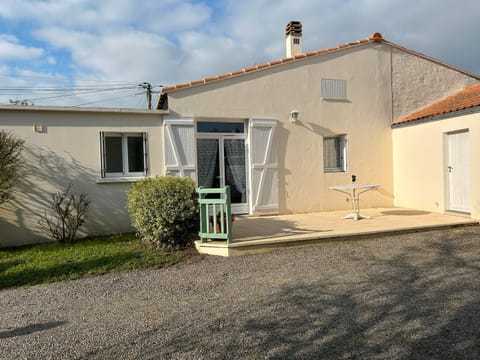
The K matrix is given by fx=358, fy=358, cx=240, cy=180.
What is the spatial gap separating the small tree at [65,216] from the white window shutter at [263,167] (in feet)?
13.4

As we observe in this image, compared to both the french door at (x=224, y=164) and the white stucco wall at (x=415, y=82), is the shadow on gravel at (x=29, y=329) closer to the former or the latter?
the french door at (x=224, y=164)

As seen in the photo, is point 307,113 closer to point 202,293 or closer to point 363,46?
point 363,46

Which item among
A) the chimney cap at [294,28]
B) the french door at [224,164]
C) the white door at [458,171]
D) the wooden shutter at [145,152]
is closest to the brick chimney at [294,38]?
the chimney cap at [294,28]

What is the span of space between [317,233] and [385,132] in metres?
5.39

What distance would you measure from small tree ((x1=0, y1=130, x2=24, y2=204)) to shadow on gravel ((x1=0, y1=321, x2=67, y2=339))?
13.6 feet

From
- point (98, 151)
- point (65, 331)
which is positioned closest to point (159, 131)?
point (98, 151)

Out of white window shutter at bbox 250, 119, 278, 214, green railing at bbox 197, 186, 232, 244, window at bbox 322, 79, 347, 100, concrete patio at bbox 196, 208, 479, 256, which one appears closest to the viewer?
green railing at bbox 197, 186, 232, 244

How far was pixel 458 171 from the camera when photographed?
8641 mm

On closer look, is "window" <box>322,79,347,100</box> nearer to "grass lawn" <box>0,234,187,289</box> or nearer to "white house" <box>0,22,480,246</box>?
"white house" <box>0,22,480,246</box>

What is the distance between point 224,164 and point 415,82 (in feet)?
21.1

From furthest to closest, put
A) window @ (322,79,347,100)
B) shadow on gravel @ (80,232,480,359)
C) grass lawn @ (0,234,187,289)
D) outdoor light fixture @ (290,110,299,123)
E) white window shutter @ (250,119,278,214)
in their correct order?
window @ (322,79,347,100) → outdoor light fixture @ (290,110,299,123) → white window shutter @ (250,119,278,214) → grass lawn @ (0,234,187,289) → shadow on gravel @ (80,232,480,359)

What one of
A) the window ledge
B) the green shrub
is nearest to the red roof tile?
the green shrub

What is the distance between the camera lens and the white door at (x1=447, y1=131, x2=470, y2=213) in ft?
27.5

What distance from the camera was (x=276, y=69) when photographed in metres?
9.55
